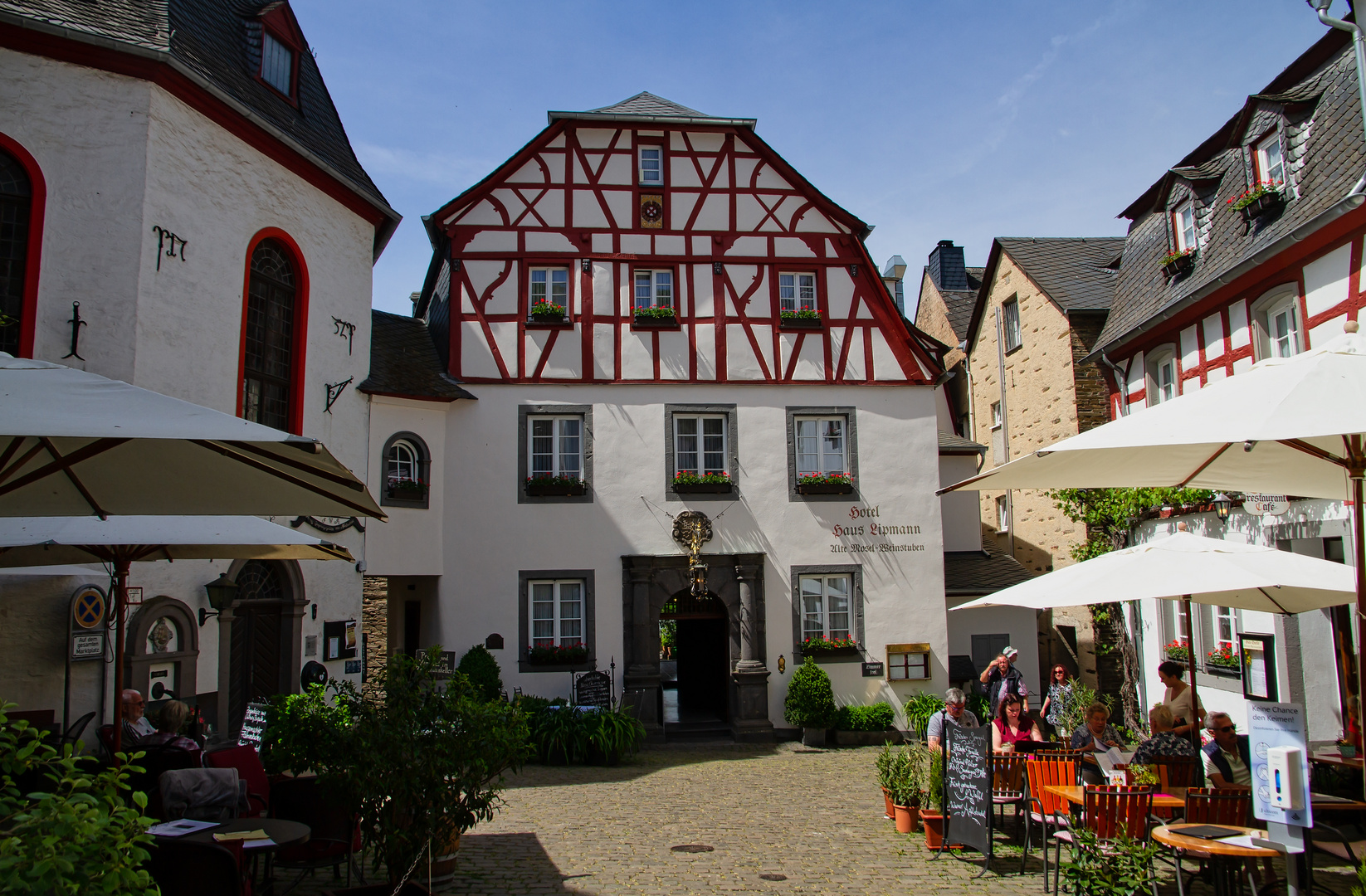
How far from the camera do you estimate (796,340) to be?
1808cm

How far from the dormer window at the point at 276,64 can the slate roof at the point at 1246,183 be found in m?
13.5

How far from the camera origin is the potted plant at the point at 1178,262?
15.5 meters

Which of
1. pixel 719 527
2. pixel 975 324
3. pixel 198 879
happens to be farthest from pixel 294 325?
pixel 975 324

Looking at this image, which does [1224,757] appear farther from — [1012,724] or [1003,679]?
[1003,679]

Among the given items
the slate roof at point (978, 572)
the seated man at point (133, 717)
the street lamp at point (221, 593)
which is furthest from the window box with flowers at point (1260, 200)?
the seated man at point (133, 717)

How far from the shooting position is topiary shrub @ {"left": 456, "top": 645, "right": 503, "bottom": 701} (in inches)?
627

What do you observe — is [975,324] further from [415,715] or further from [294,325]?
[415,715]

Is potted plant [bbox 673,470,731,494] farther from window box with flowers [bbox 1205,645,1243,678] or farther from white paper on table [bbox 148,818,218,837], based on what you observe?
white paper on table [bbox 148,818,218,837]

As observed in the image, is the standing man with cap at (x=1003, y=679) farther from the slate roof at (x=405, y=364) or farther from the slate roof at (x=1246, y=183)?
the slate roof at (x=405, y=364)

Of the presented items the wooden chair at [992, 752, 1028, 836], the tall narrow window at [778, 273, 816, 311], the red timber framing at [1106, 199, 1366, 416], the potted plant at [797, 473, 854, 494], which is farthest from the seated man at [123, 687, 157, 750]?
the red timber framing at [1106, 199, 1366, 416]

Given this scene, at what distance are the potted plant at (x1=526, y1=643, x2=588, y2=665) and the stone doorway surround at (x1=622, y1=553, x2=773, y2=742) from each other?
2.73ft

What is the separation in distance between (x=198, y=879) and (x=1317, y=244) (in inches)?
521

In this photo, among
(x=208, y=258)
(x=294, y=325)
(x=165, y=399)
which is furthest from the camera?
(x=294, y=325)

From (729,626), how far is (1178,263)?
31.0 ft
